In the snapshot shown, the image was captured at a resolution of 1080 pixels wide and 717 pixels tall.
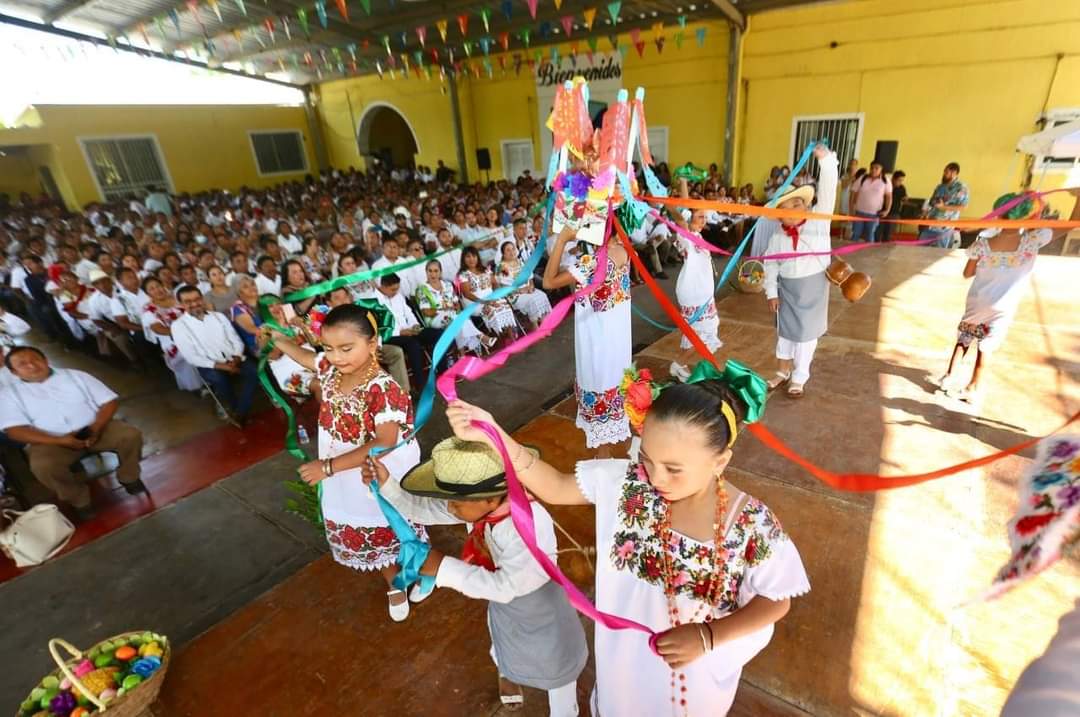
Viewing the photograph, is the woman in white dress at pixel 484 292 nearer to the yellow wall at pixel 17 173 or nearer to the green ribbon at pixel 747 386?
the green ribbon at pixel 747 386

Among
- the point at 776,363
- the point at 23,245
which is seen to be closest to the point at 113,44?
the point at 23,245

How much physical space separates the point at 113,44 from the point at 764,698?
16.6 meters

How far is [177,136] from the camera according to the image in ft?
53.4

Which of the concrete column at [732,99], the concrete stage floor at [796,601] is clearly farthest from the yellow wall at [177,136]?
the concrete stage floor at [796,601]

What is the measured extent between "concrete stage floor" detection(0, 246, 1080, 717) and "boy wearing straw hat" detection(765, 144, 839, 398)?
40 cm

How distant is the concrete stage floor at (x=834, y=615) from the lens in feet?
6.40

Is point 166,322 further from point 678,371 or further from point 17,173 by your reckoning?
point 17,173

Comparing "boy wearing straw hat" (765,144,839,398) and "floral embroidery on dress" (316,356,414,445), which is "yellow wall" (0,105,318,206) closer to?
"floral embroidery on dress" (316,356,414,445)

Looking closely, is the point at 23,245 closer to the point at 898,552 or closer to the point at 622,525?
the point at 622,525

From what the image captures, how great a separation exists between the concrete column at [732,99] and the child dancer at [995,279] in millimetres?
8378

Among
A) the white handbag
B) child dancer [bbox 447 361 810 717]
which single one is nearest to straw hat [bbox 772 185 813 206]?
child dancer [bbox 447 361 810 717]

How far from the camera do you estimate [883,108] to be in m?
9.61

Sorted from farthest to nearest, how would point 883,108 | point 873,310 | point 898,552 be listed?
point 883,108 → point 873,310 → point 898,552

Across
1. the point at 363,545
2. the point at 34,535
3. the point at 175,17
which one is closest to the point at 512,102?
the point at 175,17
